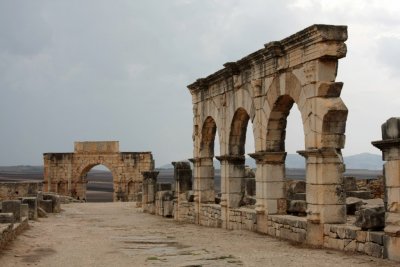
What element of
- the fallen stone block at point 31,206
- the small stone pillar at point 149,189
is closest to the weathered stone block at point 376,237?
the fallen stone block at point 31,206

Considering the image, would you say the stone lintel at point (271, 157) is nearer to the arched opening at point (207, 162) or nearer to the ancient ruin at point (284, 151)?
the ancient ruin at point (284, 151)

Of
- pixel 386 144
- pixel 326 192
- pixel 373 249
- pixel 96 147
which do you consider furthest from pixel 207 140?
pixel 96 147

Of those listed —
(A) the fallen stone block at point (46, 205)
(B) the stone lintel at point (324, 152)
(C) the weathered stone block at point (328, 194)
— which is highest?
(B) the stone lintel at point (324, 152)

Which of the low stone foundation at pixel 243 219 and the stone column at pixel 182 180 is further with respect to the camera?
the stone column at pixel 182 180

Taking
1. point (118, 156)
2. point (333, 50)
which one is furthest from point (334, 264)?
point (118, 156)

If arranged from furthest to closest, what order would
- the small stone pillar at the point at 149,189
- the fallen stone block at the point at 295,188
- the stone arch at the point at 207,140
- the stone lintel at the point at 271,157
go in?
the small stone pillar at the point at 149,189, the stone arch at the point at 207,140, the fallen stone block at the point at 295,188, the stone lintel at the point at 271,157

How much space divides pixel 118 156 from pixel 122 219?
16.2 m

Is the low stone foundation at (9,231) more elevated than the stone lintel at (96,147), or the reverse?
the stone lintel at (96,147)

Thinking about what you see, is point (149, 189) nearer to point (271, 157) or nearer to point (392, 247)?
point (271, 157)

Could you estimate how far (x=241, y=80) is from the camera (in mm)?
15773

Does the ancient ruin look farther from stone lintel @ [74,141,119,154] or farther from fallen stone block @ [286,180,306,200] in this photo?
stone lintel @ [74,141,119,154]

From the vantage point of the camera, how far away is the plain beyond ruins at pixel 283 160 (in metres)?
10.2

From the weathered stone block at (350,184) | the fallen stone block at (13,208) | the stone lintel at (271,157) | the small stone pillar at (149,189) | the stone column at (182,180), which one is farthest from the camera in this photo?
the small stone pillar at (149,189)

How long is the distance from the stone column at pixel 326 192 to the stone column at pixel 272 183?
2.43 m
